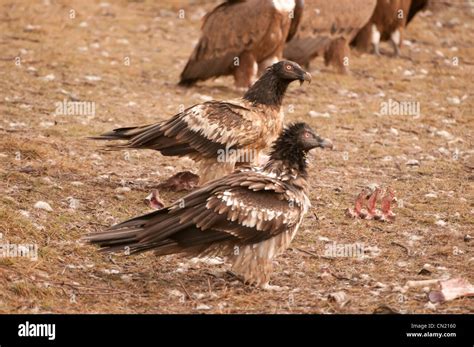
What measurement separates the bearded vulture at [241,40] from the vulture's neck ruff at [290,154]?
472cm

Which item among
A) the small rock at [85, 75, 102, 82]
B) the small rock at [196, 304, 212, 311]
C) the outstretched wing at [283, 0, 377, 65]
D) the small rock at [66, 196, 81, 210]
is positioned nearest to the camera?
the small rock at [196, 304, 212, 311]

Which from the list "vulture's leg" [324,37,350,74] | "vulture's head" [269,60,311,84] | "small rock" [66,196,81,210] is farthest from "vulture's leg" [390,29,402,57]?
"small rock" [66,196,81,210]

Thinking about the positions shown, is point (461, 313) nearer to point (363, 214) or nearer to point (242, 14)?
point (363, 214)

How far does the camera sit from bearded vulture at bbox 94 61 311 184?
8008 millimetres

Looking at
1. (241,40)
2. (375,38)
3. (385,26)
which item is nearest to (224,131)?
(241,40)

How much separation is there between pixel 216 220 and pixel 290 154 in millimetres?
876

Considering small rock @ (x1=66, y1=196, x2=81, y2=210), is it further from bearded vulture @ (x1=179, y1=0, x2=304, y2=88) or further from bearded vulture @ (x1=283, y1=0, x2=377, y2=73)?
bearded vulture @ (x1=283, y1=0, x2=377, y2=73)

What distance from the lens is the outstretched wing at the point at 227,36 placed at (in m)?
11.5

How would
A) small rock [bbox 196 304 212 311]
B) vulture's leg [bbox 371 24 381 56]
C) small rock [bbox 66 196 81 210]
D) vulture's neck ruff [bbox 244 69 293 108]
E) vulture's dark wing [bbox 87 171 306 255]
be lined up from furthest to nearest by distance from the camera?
vulture's leg [bbox 371 24 381 56], vulture's neck ruff [bbox 244 69 293 108], small rock [bbox 66 196 81 210], vulture's dark wing [bbox 87 171 306 255], small rock [bbox 196 304 212 311]

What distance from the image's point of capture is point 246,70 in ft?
38.5

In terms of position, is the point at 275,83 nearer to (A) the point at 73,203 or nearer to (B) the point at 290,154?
(B) the point at 290,154

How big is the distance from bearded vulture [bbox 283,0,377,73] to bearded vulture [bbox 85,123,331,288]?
650 cm

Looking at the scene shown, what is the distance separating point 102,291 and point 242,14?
604cm

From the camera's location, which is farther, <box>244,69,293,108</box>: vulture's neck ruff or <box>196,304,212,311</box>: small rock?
<box>244,69,293,108</box>: vulture's neck ruff
